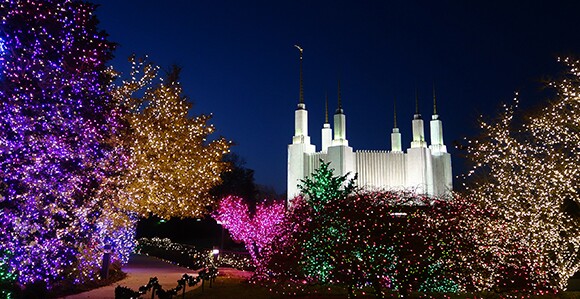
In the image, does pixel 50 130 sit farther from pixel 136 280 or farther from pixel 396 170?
pixel 396 170

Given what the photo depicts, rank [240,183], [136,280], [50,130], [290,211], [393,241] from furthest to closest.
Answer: [240,183] < [136,280] < [290,211] < [50,130] < [393,241]

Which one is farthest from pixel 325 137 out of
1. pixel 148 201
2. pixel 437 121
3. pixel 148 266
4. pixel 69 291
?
pixel 69 291

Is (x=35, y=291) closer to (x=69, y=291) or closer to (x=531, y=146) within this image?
(x=69, y=291)

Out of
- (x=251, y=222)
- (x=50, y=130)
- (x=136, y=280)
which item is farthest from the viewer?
(x=251, y=222)

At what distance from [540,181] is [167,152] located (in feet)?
46.2

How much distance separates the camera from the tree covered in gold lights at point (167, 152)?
2005cm

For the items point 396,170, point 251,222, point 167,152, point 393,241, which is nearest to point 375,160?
point 396,170

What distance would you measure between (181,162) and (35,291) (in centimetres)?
905

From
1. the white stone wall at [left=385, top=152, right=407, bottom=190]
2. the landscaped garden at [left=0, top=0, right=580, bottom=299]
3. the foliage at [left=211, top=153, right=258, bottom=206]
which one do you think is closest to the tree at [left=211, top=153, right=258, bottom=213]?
the foliage at [left=211, top=153, right=258, bottom=206]

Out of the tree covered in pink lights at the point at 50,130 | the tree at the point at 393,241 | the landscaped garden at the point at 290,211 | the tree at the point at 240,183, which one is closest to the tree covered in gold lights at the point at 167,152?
the landscaped garden at the point at 290,211

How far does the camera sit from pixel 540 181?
16703 millimetres

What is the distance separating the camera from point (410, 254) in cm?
1130

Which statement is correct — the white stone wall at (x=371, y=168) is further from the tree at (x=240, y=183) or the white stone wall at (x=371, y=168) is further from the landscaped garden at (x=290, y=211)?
the landscaped garden at (x=290, y=211)

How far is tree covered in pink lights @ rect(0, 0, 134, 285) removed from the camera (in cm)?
1224
